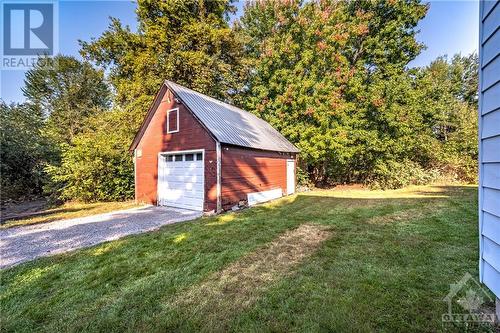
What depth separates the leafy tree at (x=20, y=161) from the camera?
12.0 metres

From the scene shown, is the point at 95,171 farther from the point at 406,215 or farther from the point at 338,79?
the point at 338,79

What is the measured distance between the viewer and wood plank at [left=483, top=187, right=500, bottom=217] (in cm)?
214

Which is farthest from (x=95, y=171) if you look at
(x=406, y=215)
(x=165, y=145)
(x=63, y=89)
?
(x=63, y=89)

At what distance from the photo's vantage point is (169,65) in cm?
1684

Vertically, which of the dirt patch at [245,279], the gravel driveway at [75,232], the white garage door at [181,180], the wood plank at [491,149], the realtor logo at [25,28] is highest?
the realtor logo at [25,28]

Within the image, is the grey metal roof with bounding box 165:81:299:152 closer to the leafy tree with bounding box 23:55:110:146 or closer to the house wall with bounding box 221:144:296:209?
the house wall with bounding box 221:144:296:209

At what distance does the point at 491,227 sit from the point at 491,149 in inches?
A: 29.1

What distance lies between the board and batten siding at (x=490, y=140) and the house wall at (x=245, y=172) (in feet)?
23.6

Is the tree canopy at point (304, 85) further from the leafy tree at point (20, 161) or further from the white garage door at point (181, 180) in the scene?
the white garage door at point (181, 180)

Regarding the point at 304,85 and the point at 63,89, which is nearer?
the point at 304,85

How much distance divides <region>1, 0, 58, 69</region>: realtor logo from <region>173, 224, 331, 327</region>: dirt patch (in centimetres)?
1094

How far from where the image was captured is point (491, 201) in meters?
2.25

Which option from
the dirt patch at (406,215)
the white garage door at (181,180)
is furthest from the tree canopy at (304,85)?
the dirt patch at (406,215)

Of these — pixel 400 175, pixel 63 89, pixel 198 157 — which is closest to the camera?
pixel 198 157
